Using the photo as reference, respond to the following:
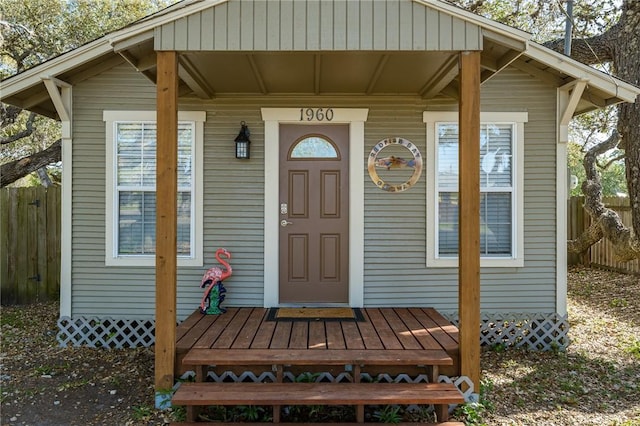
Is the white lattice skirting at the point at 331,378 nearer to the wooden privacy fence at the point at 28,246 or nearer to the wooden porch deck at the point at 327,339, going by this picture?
the wooden porch deck at the point at 327,339

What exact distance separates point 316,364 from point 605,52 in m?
5.83

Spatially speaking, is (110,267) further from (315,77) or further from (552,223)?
(552,223)

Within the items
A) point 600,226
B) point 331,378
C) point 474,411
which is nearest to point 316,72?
point 331,378

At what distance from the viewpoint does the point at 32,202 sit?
6.48m

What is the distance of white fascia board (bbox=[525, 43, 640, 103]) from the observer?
13.9 ft

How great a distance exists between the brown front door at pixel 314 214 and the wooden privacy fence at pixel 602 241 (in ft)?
21.3

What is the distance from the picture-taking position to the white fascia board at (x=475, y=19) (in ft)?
10.3

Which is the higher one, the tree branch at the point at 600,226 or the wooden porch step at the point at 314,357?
the tree branch at the point at 600,226

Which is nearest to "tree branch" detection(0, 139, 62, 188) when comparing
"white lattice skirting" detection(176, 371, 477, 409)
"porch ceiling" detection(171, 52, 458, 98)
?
"porch ceiling" detection(171, 52, 458, 98)

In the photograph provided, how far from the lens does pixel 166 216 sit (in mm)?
3213

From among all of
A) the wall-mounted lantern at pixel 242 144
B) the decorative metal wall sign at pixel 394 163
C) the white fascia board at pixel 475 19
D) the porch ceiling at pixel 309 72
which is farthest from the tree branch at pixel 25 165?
the white fascia board at pixel 475 19

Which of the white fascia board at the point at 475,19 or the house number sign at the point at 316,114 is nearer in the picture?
the white fascia board at the point at 475,19

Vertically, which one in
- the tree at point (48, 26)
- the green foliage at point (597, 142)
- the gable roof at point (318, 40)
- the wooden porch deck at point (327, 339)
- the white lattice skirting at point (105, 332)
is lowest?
the white lattice skirting at point (105, 332)

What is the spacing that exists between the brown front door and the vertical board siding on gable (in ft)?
5.66
